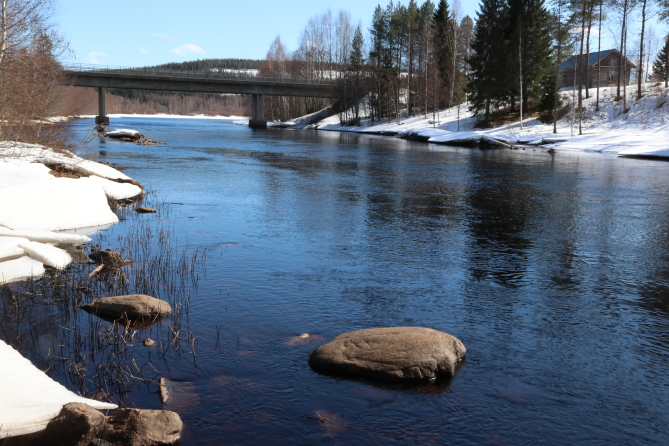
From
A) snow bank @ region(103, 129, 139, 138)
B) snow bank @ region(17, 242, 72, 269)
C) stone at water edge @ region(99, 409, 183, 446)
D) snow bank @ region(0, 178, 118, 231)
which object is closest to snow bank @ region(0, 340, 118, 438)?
stone at water edge @ region(99, 409, 183, 446)

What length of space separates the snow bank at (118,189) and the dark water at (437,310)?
1934mm

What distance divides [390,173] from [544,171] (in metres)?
8.13

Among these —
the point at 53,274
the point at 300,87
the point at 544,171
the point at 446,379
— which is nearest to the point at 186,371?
the point at 446,379

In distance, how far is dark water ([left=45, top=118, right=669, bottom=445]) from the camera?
6477 mm

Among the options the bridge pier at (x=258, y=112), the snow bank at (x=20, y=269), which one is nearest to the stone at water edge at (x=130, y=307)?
the snow bank at (x=20, y=269)

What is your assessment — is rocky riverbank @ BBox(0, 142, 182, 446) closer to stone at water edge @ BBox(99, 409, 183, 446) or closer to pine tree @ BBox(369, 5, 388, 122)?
stone at water edge @ BBox(99, 409, 183, 446)

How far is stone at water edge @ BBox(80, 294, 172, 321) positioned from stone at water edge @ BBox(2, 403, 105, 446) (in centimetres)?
363

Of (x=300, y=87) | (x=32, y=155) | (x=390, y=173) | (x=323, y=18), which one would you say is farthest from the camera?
(x=323, y=18)

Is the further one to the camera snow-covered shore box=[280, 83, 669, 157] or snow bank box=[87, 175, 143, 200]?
snow-covered shore box=[280, 83, 669, 157]

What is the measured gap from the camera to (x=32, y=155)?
20.4 metres

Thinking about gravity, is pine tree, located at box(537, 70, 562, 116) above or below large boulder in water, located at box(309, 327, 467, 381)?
above

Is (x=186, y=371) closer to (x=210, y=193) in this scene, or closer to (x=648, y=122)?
(x=210, y=193)

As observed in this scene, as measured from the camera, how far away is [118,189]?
2066cm

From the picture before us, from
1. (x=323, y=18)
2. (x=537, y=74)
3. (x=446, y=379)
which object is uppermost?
(x=323, y=18)
